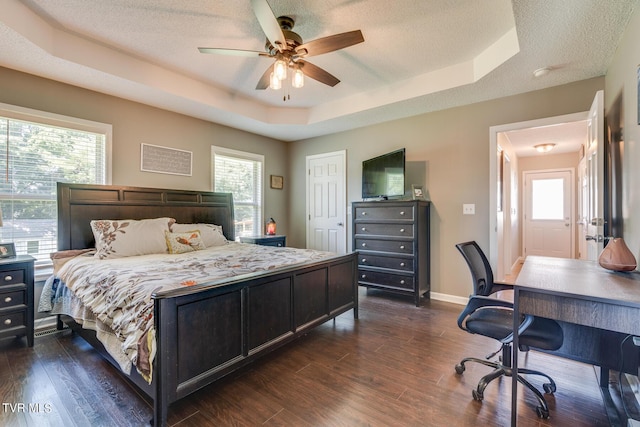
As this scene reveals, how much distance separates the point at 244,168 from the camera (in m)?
4.98

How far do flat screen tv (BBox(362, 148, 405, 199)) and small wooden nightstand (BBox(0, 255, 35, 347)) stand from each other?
3.80m

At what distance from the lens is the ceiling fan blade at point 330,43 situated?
6.93 ft

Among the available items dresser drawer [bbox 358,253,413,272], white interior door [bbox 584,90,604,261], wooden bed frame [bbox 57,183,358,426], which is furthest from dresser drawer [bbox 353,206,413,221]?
white interior door [bbox 584,90,604,261]

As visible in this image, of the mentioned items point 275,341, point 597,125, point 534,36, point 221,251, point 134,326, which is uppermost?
point 534,36

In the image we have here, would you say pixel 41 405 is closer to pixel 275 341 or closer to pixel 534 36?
pixel 275 341

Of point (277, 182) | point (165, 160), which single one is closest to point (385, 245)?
point (277, 182)

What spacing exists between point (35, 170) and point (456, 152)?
4.76 metres

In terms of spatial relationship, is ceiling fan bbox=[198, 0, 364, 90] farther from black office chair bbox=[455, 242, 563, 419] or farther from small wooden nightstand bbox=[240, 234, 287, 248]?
small wooden nightstand bbox=[240, 234, 287, 248]

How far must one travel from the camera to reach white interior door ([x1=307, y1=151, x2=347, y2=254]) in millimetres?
4961

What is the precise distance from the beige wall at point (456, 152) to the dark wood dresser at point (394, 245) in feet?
0.78

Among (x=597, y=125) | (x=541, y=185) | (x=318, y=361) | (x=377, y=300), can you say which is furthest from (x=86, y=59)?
(x=541, y=185)

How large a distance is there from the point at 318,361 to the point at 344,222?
2849 millimetres

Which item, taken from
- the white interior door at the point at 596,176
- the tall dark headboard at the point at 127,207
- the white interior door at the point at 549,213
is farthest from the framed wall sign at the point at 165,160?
the white interior door at the point at 549,213

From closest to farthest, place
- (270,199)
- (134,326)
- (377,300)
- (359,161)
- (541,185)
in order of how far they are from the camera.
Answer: (134,326) → (377,300) → (359,161) → (270,199) → (541,185)
